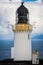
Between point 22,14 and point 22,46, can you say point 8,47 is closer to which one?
point 22,46

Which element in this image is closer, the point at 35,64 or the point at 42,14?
the point at 35,64

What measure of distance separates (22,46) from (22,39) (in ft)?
0.29

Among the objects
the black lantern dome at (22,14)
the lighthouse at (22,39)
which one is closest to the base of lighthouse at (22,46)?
the lighthouse at (22,39)

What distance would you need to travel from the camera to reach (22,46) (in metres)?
2.42

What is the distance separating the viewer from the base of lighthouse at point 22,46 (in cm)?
239

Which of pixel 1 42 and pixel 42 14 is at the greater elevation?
pixel 42 14

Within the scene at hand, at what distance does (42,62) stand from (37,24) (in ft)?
1.58

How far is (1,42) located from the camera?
2500 mm

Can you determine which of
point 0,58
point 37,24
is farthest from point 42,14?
point 0,58

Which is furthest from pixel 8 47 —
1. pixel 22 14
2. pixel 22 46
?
pixel 22 14

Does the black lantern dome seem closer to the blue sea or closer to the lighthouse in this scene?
the lighthouse

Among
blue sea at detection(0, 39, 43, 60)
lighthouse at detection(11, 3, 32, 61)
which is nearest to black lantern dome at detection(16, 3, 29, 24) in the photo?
lighthouse at detection(11, 3, 32, 61)

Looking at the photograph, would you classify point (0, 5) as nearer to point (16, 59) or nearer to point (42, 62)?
point (16, 59)

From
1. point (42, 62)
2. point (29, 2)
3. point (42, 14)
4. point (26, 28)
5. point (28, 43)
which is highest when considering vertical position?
point (29, 2)
